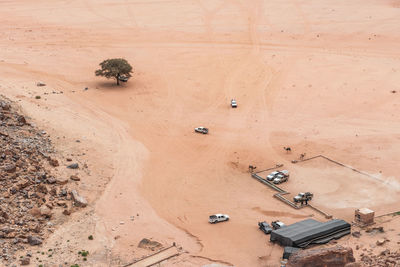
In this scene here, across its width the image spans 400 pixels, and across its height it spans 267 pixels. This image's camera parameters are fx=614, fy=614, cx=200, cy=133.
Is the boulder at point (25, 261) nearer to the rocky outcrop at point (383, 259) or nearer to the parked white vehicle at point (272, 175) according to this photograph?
the rocky outcrop at point (383, 259)

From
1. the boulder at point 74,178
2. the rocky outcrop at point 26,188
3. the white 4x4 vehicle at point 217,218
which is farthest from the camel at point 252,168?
the rocky outcrop at point 26,188

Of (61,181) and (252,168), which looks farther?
(252,168)

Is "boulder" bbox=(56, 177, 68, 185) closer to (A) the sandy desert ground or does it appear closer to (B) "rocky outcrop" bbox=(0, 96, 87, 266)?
(B) "rocky outcrop" bbox=(0, 96, 87, 266)

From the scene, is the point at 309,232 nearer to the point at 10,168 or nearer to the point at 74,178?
the point at 74,178

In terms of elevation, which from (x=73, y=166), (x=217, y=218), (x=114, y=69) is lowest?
(x=217, y=218)

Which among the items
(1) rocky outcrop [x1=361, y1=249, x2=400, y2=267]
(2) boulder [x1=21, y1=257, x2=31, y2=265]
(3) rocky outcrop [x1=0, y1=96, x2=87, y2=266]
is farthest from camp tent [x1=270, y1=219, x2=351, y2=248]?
(2) boulder [x1=21, y1=257, x2=31, y2=265]

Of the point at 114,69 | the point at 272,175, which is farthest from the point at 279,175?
the point at 114,69
